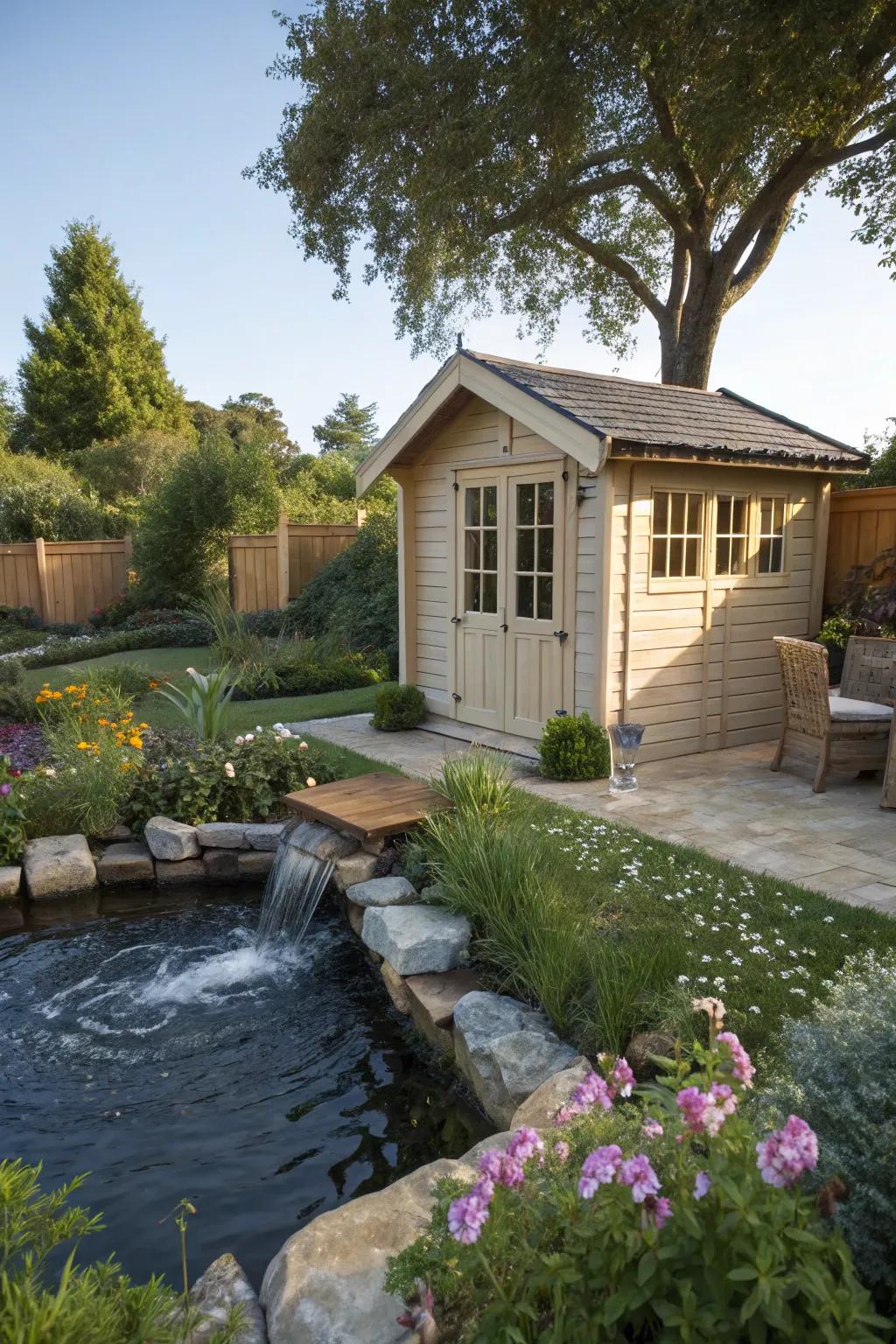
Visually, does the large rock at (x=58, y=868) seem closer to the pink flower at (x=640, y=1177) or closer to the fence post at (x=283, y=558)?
the pink flower at (x=640, y=1177)

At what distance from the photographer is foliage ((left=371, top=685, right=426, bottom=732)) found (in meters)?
8.26

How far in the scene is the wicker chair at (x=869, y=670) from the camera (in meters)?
6.78

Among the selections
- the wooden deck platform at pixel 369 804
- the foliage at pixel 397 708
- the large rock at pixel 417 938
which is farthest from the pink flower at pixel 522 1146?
the foliage at pixel 397 708

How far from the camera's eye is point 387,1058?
376cm

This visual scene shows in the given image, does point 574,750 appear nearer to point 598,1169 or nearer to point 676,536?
point 676,536

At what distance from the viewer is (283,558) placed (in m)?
14.5

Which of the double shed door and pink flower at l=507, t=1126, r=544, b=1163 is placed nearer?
pink flower at l=507, t=1126, r=544, b=1163

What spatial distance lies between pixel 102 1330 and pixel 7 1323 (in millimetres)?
180

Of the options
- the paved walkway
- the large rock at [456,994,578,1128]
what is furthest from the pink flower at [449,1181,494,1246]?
the paved walkway

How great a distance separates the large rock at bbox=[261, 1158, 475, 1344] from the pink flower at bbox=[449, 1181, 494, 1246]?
2.53ft

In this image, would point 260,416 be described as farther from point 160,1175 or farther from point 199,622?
point 160,1175

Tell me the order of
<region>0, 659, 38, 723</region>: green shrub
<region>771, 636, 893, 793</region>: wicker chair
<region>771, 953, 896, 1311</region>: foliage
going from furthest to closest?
<region>0, 659, 38, 723</region>: green shrub → <region>771, 636, 893, 793</region>: wicker chair → <region>771, 953, 896, 1311</region>: foliage

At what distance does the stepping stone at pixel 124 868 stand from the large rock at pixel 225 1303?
11.2 ft

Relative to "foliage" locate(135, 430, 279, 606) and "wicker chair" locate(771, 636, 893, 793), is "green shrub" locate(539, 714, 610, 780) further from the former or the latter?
"foliage" locate(135, 430, 279, 606)
